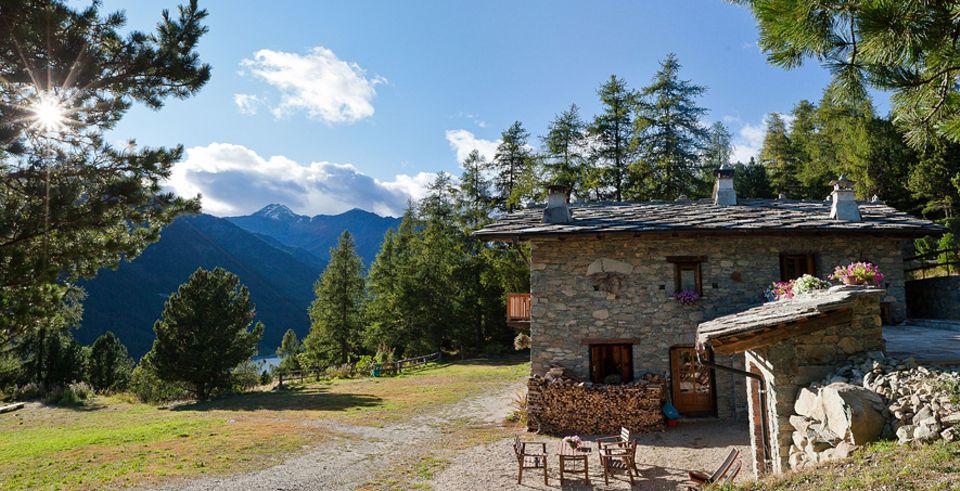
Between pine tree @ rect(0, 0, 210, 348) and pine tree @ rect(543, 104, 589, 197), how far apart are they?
907 inches

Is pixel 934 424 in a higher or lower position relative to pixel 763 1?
lower

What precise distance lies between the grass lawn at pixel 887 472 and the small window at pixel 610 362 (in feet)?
25.5

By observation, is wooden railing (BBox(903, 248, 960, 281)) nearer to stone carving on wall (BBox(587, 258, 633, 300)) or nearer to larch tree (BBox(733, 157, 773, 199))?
stone carving on wall (BBox(587, 258, 633, 300))

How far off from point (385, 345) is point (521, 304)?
2001 centimetres

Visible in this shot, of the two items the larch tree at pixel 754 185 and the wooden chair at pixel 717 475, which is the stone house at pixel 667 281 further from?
the larch tree at pixel 754 185

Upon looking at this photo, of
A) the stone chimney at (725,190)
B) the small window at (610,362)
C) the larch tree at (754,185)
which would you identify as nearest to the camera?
the small window at (610,362)

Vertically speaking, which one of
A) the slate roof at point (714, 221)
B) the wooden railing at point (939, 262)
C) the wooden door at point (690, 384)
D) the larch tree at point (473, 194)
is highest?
the larch tree at point (473, 194)

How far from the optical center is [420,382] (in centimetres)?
2228

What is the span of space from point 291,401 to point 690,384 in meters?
15.0

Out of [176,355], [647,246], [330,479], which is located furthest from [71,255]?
[176,355]

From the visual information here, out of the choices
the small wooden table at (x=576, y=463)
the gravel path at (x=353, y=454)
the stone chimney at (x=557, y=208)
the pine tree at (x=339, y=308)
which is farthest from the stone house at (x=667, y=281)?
the pine tree at (x=339, y=308)

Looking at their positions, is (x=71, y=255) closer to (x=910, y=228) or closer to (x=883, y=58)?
(x=883, y=58)

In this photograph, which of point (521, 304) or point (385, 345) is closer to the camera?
point (521, 304)

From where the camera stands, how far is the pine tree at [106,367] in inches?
1255
